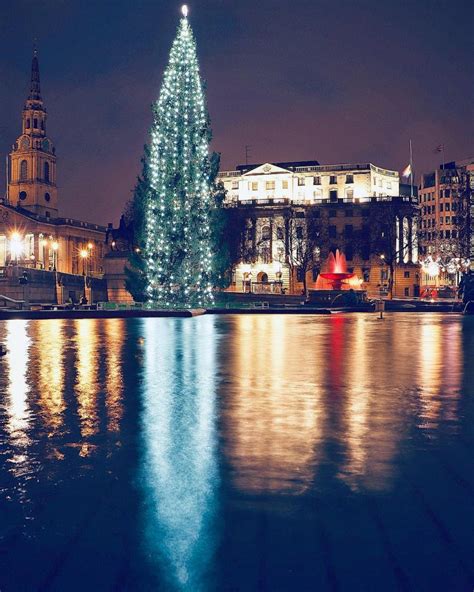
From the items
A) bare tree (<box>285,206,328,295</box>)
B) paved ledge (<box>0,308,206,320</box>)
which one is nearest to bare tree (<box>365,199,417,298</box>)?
bare tree (<box>285,206,328,295</box>)

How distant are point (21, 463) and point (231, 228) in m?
94.2

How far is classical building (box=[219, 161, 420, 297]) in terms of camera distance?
105125 millimetres

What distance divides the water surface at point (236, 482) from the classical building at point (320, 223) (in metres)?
88.6

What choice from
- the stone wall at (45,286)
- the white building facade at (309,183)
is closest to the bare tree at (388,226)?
the white building facade at (309,183)

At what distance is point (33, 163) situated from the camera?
134000mm

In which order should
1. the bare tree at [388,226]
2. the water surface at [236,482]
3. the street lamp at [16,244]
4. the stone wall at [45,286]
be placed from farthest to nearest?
1. the bare tree at [388,226]
2. the stone wall at [45,286]
3. the street lamp at [16,244]
4. the water surface at [236,482]

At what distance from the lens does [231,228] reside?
101 m

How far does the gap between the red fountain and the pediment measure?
1742 cm

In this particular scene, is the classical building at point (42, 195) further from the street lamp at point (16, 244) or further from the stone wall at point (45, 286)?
the stone wall at point (45, 286)

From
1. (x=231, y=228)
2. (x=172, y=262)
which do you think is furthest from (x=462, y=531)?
(x=231, y=228)

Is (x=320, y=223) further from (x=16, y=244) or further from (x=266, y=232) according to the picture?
(x=16, y=244)

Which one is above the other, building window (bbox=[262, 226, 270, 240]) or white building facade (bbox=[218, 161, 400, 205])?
white building facade (bbox=[218, 161, 400, 205])

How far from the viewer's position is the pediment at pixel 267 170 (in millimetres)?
117688

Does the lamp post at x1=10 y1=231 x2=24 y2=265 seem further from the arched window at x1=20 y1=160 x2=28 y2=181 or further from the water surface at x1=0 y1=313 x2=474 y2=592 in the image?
the water surface at x1=0 y1=313 x2=474 y2=592
